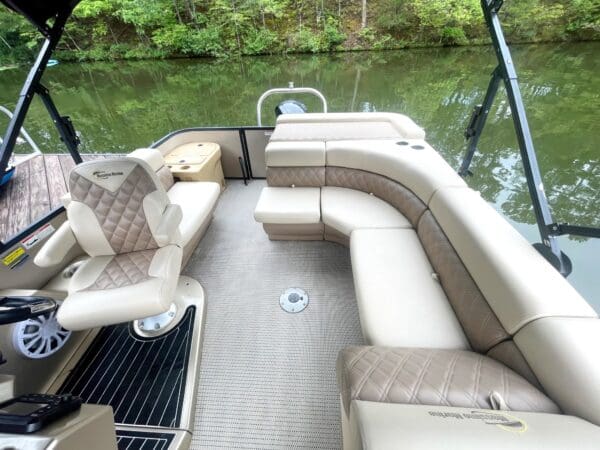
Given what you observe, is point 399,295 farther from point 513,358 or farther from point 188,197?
point 188,197

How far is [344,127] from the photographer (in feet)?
8.01

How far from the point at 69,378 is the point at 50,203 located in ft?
5.95

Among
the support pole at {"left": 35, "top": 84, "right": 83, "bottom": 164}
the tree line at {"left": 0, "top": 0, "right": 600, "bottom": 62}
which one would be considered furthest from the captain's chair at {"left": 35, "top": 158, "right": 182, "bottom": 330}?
the tree line at {"left": 0, "top": 0, "right": 600, "bottom": 62}

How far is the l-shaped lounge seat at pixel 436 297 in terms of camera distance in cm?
79

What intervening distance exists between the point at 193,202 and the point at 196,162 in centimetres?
58

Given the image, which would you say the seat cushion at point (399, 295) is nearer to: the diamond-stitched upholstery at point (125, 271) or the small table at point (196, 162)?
the diamond-stitched upholstery at point (125, 271)

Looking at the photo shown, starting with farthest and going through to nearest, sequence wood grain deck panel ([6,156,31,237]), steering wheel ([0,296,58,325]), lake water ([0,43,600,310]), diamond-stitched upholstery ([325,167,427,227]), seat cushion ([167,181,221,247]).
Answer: lake water ([0,43,600,310]), wood grain deck panel ([6,156,31,237]), seat cushion ([167,181,221,247]), diamond-stitched upholstery ([325,167,427,227]), steering wheel ([0,296,58,325])

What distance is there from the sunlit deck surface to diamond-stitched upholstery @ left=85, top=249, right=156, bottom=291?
129 cm

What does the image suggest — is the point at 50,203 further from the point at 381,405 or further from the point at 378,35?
the point at 378,35

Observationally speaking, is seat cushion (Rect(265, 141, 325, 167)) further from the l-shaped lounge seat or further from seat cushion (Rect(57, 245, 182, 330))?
seat cushion (Rect(57, 245, 182, 330))

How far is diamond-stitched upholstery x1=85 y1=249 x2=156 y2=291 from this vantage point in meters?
1.42

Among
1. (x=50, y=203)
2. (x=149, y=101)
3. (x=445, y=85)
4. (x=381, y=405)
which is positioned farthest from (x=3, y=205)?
(x=445, y=85)

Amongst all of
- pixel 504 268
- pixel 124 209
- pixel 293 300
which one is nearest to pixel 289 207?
pixel 293 300

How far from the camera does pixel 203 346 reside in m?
1.61
